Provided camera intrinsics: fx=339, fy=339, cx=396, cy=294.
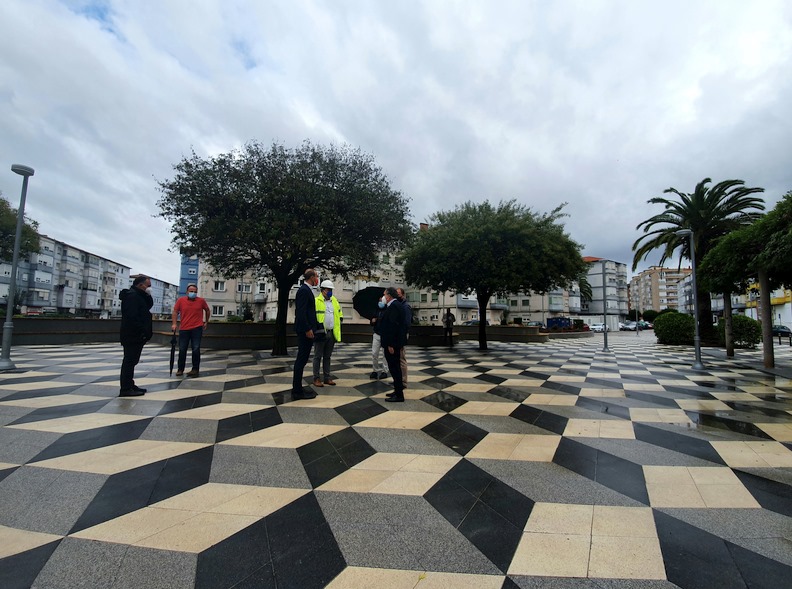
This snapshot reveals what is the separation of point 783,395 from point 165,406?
1032 cm

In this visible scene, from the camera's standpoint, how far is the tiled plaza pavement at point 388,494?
1740mm

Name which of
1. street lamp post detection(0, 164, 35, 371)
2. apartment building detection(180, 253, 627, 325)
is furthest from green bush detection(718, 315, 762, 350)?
street lamp post detection(0, 164, 35, 371)

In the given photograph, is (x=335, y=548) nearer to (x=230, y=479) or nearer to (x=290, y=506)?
(x=290, y=506)

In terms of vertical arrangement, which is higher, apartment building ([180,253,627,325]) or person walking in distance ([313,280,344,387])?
apartment building ([180,253,627,325])

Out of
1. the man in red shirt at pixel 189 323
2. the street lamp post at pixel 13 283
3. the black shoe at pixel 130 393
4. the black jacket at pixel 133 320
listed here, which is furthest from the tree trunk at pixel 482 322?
the street lamp post at pixel 13 283

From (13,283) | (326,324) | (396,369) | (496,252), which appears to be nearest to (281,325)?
(326,324)

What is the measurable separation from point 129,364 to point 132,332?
0.50m

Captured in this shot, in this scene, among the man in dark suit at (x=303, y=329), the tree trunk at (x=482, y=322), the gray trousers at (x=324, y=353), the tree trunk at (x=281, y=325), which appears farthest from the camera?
the tree trunk at (x=482, y=322)

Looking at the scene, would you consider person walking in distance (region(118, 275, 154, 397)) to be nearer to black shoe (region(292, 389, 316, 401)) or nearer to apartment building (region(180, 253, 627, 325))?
black shoe (region(292, 389, 316, 401))

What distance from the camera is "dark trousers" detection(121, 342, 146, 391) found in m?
5.27

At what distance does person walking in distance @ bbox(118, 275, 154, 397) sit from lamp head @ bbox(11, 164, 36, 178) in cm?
581

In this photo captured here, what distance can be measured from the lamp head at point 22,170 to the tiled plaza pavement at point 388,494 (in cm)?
612

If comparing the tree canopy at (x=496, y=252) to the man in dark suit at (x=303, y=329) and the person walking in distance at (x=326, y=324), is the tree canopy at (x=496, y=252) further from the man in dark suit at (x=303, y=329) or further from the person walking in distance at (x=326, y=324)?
the man in dark suit at (x=303, y=329)

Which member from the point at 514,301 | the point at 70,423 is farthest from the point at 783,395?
the point at 514,301
